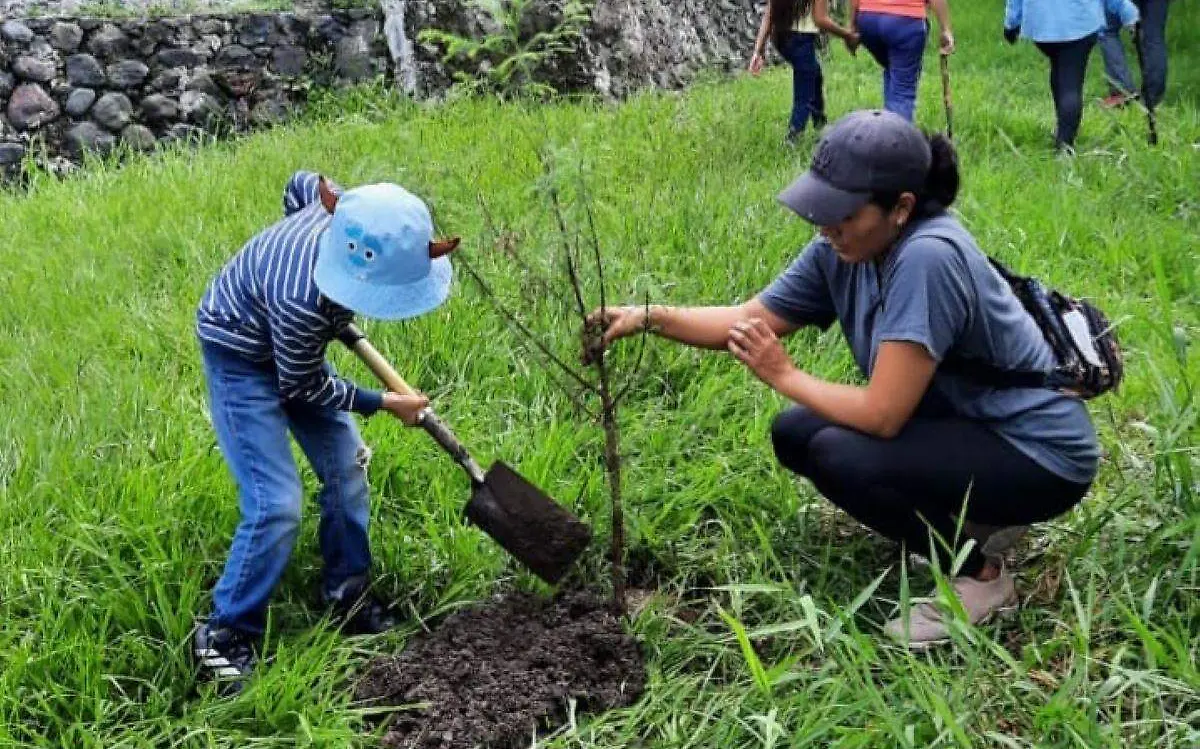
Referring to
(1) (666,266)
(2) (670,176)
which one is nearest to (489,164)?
(2) (670,176)

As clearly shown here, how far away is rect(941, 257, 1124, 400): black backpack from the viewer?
2451 mm

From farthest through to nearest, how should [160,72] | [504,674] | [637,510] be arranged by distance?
[160,72] < [637,510] < [504,674]

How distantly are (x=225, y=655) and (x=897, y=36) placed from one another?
4649mm

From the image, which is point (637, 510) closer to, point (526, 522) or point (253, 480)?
point (526, 522)

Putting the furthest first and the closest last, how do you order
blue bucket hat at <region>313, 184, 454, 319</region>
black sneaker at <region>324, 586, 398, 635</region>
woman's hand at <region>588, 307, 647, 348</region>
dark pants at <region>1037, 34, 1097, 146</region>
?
dark pants at <region>1037, 34, 1097, 146</region>, black sneaker at <region>324, 586, 398, 635</region>, woman's hand at <region>588, 307, 647, 348</region>, blue bucket hat at <region>313, 184, 454, 319</region>

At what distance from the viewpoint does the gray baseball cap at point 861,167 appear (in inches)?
88.5

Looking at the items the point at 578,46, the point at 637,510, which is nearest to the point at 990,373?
the point at 637,510

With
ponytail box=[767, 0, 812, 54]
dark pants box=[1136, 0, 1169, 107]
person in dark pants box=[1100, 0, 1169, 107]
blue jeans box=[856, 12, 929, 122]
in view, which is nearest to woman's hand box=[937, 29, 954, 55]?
blue jeans box=[856, 12, 929, 122]

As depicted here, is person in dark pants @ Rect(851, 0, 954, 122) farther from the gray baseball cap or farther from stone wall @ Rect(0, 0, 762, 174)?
the gray baseball cap

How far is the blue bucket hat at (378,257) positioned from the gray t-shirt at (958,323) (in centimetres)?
93

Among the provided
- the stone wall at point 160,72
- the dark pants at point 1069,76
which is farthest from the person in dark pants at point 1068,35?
the stone wall at point 160,72

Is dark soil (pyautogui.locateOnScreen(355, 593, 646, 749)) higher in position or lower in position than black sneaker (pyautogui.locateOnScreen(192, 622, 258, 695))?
lower

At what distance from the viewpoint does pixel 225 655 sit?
2463mm

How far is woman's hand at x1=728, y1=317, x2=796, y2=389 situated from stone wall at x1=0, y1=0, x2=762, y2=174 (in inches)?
223
